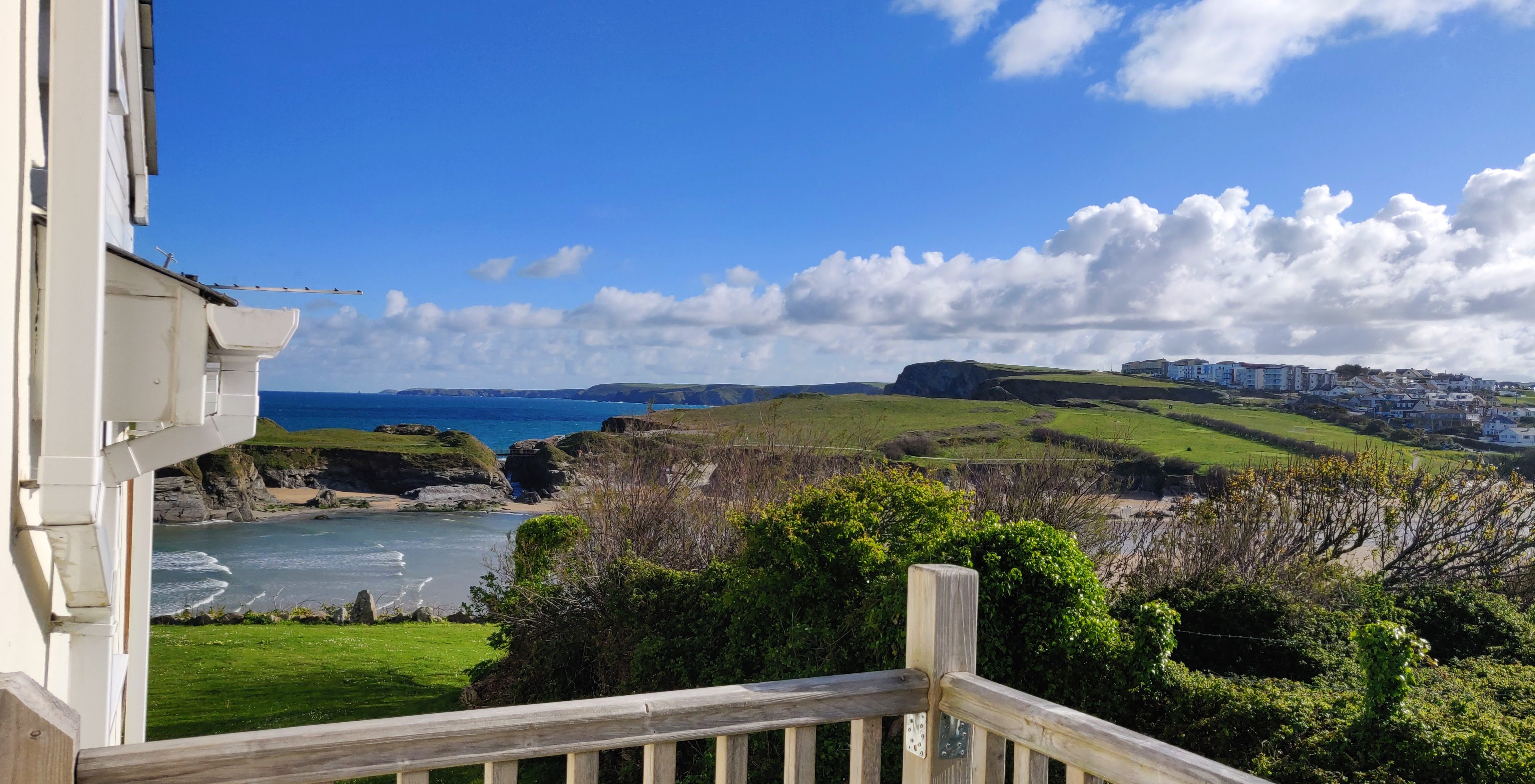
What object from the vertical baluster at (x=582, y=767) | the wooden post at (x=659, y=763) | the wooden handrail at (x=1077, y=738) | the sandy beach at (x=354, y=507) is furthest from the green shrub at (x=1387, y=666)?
the sandy beach at (x=354, y=507)

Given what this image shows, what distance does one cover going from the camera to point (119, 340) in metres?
2.25

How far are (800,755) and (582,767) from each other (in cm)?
52

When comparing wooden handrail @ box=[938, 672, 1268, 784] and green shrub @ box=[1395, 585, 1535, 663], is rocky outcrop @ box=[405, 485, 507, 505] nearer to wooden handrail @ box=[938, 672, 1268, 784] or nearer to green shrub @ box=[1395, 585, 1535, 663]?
green shrub @ box=[1395, 585, 1535, 663]

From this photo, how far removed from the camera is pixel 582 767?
1.69 m

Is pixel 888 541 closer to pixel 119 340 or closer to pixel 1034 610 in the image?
pixel 1034 610

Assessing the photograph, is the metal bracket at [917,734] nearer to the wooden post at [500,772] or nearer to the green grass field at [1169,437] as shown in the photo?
the wooden post at [500,772]

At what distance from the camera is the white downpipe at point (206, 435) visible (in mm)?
2402

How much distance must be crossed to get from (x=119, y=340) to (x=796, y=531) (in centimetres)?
626

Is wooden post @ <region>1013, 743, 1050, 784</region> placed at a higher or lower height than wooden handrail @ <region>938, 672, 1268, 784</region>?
lower

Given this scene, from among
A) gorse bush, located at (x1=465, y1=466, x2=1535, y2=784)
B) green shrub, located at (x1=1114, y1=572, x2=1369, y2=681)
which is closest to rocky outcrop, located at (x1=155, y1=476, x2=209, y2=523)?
gorse bush, located at (x1=465, y1=466, x2=1535, y2=784)

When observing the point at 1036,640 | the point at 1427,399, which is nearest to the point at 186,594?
the point at 1036,640

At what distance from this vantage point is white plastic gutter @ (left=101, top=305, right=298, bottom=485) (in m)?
2.41

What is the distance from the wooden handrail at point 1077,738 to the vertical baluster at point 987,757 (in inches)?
1.7

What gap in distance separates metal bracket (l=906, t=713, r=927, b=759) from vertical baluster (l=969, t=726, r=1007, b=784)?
0.40 ft
